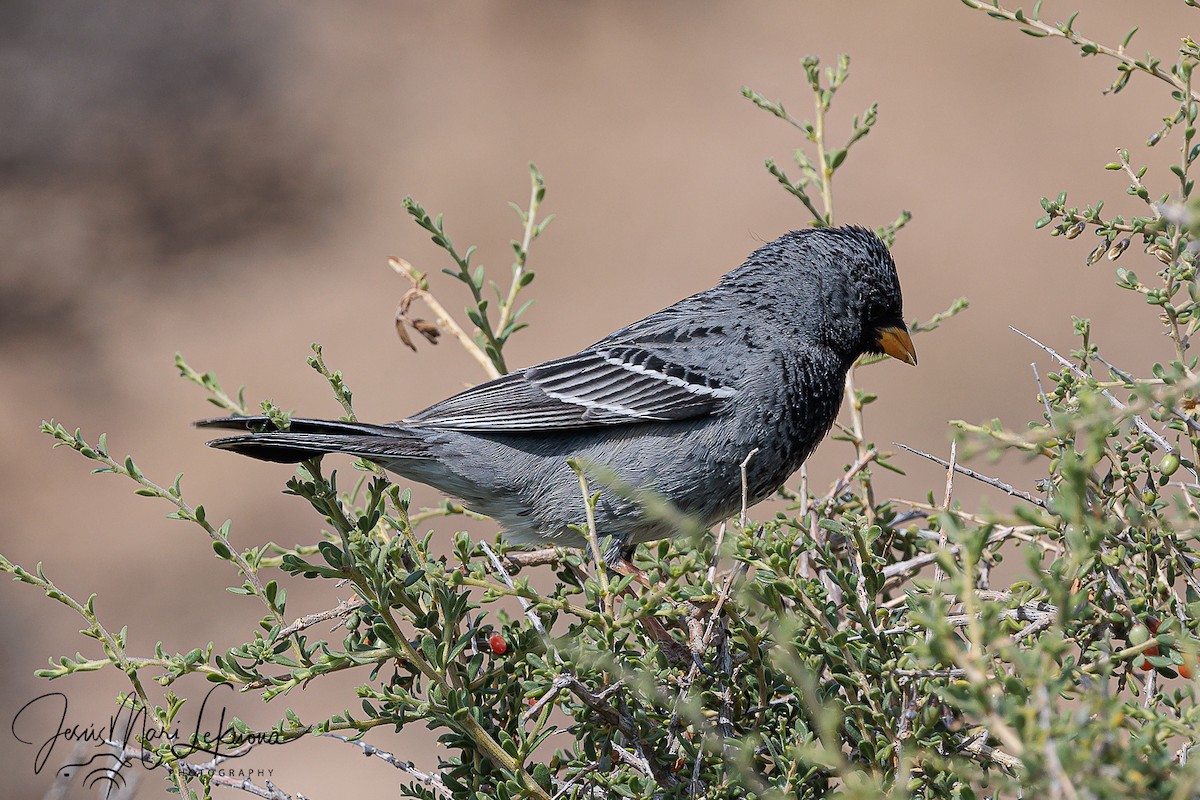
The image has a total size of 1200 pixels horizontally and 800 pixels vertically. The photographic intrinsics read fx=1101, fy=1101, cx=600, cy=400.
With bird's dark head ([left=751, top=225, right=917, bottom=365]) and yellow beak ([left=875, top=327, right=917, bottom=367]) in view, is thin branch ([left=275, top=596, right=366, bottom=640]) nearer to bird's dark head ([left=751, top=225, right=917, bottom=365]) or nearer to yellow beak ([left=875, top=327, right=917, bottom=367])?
bird's dark head ([left=751, top=225, right=917, bottom=365])

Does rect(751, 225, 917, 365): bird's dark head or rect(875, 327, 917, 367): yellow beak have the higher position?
rect(751, 225, 917, 365): bird's dark head

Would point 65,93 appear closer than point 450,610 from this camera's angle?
No

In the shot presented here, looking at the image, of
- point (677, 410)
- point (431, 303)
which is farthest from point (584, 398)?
point (431, 303)

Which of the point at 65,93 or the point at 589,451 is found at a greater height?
the point at 65,93

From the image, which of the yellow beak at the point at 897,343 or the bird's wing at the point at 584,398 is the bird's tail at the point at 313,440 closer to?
the bird's wing at the point at 584,398

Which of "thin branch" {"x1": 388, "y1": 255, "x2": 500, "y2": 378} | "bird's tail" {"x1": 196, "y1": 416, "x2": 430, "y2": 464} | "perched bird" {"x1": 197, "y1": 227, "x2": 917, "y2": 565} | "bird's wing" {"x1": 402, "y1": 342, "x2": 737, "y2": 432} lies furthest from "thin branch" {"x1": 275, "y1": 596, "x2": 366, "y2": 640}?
"bird's wing" {"x1": 402, "y1": 342, "x2": 737, "y2": 432}

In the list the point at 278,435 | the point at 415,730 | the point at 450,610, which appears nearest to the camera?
the point at 450,610

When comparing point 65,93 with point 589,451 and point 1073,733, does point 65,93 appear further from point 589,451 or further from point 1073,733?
point 1073,733

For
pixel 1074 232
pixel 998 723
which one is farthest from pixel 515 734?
pixel 1074 232

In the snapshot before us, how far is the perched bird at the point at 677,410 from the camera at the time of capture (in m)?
3.72

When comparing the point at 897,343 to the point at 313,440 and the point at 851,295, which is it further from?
the point at 313,440

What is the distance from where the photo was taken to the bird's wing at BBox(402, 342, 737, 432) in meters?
3.89

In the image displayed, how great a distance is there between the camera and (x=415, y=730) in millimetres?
7855

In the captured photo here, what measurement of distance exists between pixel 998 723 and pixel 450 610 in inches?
51.1
